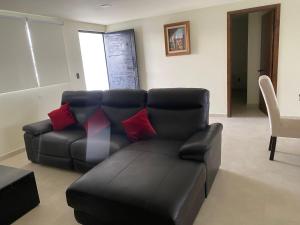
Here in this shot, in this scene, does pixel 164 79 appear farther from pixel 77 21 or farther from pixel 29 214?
pixel 29 214

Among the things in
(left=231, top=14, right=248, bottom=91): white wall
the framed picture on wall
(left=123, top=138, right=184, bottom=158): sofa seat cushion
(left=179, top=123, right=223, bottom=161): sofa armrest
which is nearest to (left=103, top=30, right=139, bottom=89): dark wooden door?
the framed picture on wall

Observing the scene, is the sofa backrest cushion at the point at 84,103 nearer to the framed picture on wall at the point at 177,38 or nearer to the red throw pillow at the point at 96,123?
the red throw pillow at the point at 96,123

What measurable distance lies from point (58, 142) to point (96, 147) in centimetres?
60

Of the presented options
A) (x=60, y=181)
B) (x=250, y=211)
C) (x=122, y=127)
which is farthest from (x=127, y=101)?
(x=250, y=211)

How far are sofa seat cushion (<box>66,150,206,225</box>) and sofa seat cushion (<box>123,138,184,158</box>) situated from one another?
163mm

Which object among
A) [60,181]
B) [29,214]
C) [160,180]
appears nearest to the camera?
[160,180]

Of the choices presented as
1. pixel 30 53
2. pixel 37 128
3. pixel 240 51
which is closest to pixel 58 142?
pixel 37 128

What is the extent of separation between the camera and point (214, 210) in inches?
76.8

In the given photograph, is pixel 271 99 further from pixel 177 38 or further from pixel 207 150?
pixel 177 38

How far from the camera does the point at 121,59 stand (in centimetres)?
542

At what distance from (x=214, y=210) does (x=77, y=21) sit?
4.41m

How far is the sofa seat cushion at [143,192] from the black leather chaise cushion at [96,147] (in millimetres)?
446

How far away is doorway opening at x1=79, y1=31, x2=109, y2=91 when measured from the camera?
5.36 meters

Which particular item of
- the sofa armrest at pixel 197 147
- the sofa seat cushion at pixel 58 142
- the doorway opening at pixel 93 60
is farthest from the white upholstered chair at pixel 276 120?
the doorway opening at pixel 93 60
